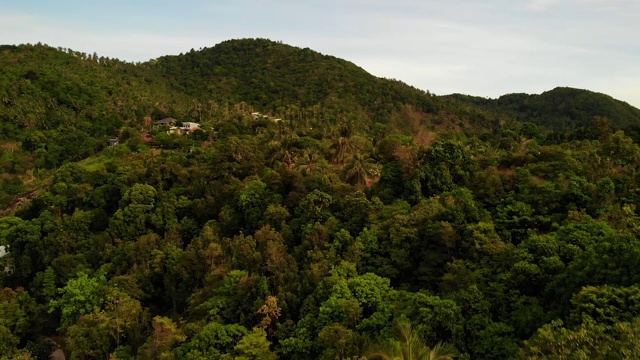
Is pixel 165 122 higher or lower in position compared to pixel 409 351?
higher

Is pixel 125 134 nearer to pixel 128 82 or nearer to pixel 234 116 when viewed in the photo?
pixel 234 116

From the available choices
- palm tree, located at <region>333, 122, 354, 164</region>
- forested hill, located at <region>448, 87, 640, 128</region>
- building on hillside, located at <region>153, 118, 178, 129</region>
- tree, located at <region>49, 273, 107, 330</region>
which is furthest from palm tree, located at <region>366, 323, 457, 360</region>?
forested hill, located at <region>448, 87, 640, 128</region>

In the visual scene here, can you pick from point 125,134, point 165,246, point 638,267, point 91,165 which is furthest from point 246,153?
point 125,134

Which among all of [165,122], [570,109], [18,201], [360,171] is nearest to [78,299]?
[360,171]

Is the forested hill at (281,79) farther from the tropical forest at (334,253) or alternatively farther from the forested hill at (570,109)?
the tropical forest at (334,253)

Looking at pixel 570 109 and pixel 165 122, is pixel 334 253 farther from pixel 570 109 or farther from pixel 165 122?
pixel 570 109

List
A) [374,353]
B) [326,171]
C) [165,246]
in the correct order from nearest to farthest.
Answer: [374,353] → [165,246] → [326,171]

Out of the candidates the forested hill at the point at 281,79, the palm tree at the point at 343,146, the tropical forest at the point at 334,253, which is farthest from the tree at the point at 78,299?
the forested hill at the point at 281,79
